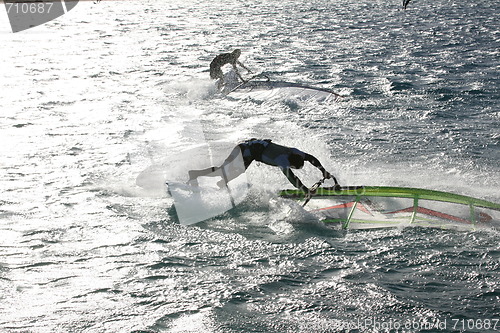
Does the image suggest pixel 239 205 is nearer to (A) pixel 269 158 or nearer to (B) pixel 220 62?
(A) pixel 269 158

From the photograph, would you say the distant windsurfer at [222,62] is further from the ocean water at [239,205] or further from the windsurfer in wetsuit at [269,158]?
the windsurfer in wetsuit at [269,158]

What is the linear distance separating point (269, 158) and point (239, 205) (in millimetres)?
949

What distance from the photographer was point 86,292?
7.46 meters

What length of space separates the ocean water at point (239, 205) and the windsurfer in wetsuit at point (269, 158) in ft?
1.89

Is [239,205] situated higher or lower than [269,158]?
lower

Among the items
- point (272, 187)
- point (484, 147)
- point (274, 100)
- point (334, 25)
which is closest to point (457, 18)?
point (334, 25)

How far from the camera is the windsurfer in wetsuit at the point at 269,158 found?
1016 centimetres

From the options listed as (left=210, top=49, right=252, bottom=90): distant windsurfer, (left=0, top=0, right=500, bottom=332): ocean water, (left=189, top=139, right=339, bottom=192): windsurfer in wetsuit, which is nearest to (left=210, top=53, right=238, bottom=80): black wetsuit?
(left=210, top=49, right=252, bottom=90): distant windsurfer

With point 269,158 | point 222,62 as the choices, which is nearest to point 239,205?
point 269,158

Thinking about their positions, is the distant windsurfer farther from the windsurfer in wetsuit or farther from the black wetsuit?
the windsurfer in wetsuit

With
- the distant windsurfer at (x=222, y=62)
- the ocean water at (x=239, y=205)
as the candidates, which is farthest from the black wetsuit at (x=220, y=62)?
the ocean water at (x=239, y=205)

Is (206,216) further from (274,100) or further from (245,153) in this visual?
(274,100)

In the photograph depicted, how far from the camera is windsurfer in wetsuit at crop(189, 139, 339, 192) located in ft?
33.3

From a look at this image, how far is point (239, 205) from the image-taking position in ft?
33.8
